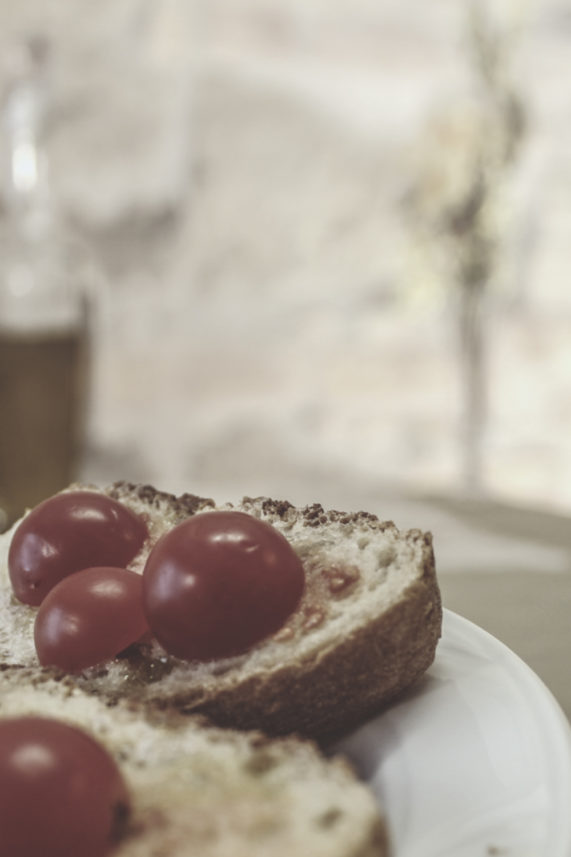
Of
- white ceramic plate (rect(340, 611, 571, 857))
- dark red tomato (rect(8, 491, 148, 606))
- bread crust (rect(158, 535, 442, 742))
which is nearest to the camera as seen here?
white ceramic plate (rect(340, 611, 571, 857))

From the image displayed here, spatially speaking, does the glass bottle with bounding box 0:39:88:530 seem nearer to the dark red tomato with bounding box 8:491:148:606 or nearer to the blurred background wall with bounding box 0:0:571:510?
the blurred background wall with bounding box 0:0:571:510

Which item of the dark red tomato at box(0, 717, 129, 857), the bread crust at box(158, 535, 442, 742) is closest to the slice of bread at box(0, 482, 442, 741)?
the bread crust at box(158, 535, 442, 742)

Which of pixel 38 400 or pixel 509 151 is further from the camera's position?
pixel 509 151

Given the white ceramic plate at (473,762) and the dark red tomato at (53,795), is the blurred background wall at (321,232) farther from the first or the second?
the dark red tomato at (53,795)

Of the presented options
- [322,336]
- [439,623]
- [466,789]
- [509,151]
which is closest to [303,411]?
[322,336]

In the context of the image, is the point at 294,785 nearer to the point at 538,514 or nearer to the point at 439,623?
the point at 439,623

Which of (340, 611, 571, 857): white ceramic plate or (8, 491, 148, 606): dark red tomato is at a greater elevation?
(8, 491, 148, 606): dark red tomato

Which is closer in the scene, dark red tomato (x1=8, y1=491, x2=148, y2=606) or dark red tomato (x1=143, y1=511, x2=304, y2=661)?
dark red tomato (x1=143, y1=511, x2=304, y2=661)
